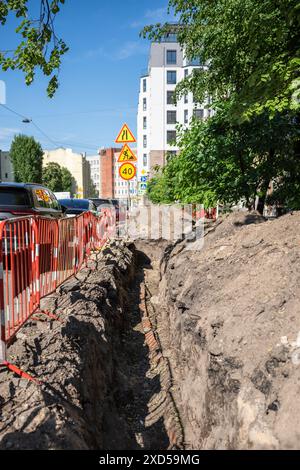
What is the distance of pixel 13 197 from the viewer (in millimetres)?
7609

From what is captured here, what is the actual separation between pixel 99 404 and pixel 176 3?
9233 millimetres

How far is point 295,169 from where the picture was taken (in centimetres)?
806

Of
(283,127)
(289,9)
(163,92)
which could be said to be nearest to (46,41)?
(289,9)

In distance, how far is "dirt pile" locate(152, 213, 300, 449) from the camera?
10.0 ft

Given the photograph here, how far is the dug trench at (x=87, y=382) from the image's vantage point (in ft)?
9.40

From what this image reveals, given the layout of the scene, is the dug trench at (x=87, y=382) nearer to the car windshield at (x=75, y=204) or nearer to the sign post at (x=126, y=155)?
the sign post at (x=126, y=155)

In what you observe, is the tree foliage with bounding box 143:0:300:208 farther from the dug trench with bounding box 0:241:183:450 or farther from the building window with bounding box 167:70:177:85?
the building window with bounding box 167:70:177:85

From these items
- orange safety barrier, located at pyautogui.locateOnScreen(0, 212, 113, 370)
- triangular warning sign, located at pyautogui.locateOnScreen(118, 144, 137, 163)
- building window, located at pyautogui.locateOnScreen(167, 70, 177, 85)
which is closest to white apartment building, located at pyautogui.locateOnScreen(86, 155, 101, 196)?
building window, located at pyautogui.locateOnScreen(167, 70, 177, 85)

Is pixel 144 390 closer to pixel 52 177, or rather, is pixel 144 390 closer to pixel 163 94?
pixel 163 94

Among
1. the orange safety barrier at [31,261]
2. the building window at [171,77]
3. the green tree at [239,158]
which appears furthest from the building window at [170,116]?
the orange safety barrier at [31,261]

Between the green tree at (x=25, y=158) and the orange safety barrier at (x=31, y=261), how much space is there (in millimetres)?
54402

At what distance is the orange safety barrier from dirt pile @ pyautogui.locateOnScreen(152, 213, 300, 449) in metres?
1.99
